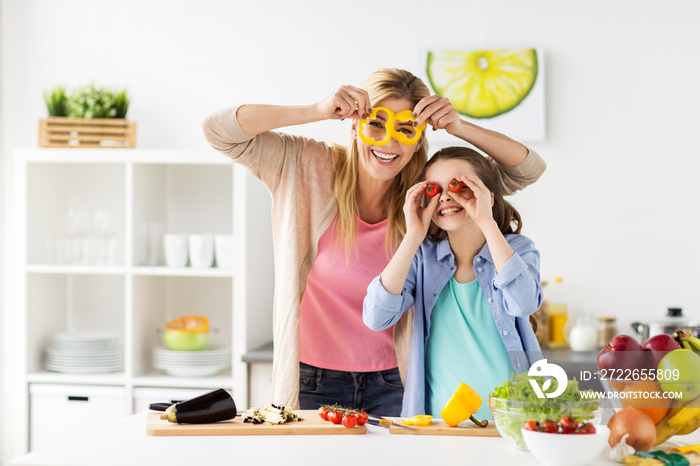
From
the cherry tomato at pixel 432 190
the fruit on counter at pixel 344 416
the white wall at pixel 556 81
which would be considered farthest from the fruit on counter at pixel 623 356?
the white wall at pixel 556 81

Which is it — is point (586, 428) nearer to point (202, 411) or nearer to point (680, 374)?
point (680, 374)

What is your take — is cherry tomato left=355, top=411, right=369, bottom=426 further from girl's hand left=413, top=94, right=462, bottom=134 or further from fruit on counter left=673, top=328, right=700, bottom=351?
girl's hand left=413, top=94, right=462, bottom=134

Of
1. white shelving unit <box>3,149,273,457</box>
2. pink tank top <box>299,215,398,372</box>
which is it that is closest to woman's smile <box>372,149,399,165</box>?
pink tank top <box>299,215,398,372</box>

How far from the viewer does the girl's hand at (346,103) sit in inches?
67.4

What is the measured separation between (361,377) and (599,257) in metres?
1.60

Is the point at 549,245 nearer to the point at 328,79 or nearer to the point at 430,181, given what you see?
the point at 328,79

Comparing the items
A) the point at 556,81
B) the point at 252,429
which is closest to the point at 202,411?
the point at 252,429

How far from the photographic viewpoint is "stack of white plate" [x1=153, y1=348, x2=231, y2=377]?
2.92 metres

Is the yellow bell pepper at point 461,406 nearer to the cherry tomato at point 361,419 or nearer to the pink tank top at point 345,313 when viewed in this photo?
the cherry tomato at point 361,419

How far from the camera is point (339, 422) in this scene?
1446 millimetres

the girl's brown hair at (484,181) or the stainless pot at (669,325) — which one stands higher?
the girl's brown hair at (484,181)

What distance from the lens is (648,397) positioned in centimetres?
123

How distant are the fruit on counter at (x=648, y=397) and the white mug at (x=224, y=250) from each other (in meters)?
1.98

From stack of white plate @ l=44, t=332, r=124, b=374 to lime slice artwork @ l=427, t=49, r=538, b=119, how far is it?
1.80m
